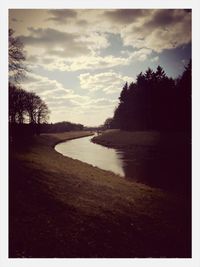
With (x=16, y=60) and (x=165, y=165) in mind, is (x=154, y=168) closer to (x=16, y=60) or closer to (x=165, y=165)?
(x=165, y=165)

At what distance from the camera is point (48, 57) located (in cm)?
1109

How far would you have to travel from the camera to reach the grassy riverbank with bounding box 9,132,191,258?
7.73 metres

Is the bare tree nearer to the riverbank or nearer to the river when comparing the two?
the riverbank

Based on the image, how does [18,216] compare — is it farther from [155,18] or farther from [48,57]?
[155,18]

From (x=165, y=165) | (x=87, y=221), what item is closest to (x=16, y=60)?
(x=87, y=221)

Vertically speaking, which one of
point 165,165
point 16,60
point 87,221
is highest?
point 16,60

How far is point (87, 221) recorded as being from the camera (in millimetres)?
8758

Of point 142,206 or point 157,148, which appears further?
point 157,148

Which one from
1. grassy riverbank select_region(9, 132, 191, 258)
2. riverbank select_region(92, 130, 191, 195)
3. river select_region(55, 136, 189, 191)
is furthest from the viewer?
river select_region(55, 136, 189, 191)

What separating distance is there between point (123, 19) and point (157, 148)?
2083cm

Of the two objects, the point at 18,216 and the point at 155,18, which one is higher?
the point at 155,18

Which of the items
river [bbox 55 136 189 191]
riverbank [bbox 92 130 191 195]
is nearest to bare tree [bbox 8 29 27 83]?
riverbank [bbox 92 130 191 195]
